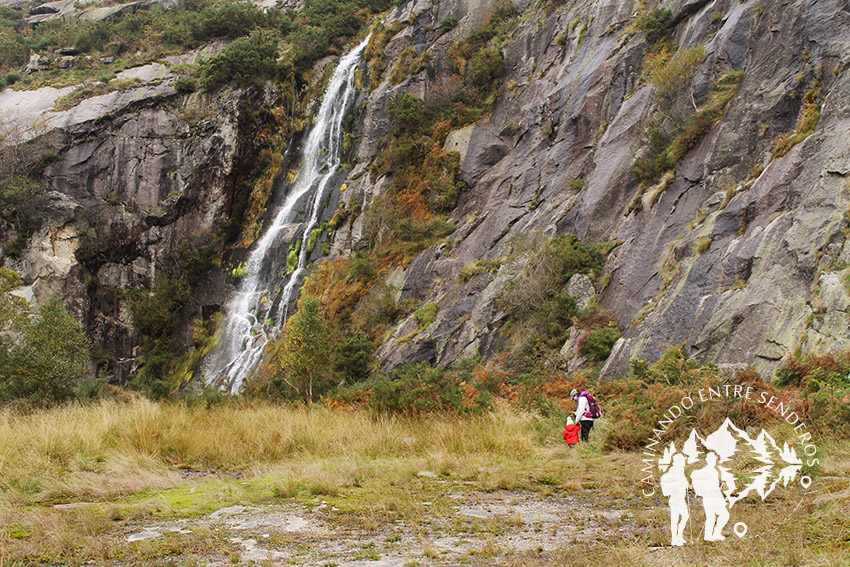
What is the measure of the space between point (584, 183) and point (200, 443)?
55.2 ft

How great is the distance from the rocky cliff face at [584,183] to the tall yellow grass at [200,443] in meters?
5.47

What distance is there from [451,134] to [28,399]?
23.1m

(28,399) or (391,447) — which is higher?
(391,447)

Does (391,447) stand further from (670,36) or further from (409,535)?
(670,36)

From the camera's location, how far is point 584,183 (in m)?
20.5

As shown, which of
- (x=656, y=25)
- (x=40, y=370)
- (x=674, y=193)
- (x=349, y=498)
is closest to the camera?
(x=349, y=498)

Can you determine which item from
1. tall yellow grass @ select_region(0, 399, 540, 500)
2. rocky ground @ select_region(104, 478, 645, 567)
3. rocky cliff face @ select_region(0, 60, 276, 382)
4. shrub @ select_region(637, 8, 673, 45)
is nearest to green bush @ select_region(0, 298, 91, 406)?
tall yellow grass @ select_region(0, 399, 540, 500)

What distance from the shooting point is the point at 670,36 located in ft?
70.8

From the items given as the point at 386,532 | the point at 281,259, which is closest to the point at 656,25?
the point at 281,259

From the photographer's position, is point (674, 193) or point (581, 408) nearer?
point (581, 408)

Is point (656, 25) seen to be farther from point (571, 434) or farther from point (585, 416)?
point (571, 434)

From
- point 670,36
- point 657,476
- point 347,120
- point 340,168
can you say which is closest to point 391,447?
point 657,476

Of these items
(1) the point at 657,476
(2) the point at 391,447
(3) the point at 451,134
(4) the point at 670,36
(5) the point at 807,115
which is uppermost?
(4) the point at 670,36

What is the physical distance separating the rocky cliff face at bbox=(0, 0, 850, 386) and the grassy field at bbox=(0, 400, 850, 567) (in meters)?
5.41
